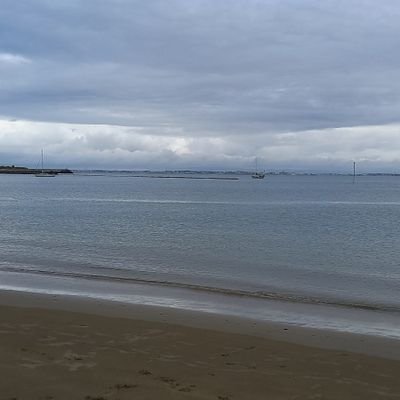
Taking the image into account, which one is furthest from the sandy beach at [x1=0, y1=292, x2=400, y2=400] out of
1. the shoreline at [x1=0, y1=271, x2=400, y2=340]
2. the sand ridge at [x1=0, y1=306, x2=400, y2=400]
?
the shoreline at [x1=0, y1=271, x2=400, y2=340]

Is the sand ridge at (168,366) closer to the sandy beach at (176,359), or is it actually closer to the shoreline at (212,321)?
the sandy beach at (176,359)

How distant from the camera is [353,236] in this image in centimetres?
3206

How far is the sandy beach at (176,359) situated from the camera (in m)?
6.39

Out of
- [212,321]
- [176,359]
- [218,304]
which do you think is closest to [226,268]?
[218,304]

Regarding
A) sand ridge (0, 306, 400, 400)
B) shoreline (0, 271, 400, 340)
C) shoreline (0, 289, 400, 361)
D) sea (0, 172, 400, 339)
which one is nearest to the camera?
sand ridge (0, 306, 400, 400)

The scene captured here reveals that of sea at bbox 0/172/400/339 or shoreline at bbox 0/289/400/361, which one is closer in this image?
shoreline at bbox 0/289/400/361

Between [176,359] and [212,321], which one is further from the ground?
[176,359]

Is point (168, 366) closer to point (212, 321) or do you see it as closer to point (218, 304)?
point (212, 321)

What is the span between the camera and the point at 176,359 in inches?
305

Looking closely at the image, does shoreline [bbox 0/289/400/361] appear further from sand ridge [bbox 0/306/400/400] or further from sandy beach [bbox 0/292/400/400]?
sand ridge [bbox 0/306/400/400]

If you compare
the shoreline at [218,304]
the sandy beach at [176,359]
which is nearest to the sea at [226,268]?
the shoreline at [218,304]

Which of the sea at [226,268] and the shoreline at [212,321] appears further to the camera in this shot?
the sea at [226,268]

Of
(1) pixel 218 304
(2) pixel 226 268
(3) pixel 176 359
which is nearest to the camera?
(3) pixel 176 359

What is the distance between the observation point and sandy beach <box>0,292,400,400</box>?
6.39 metres
